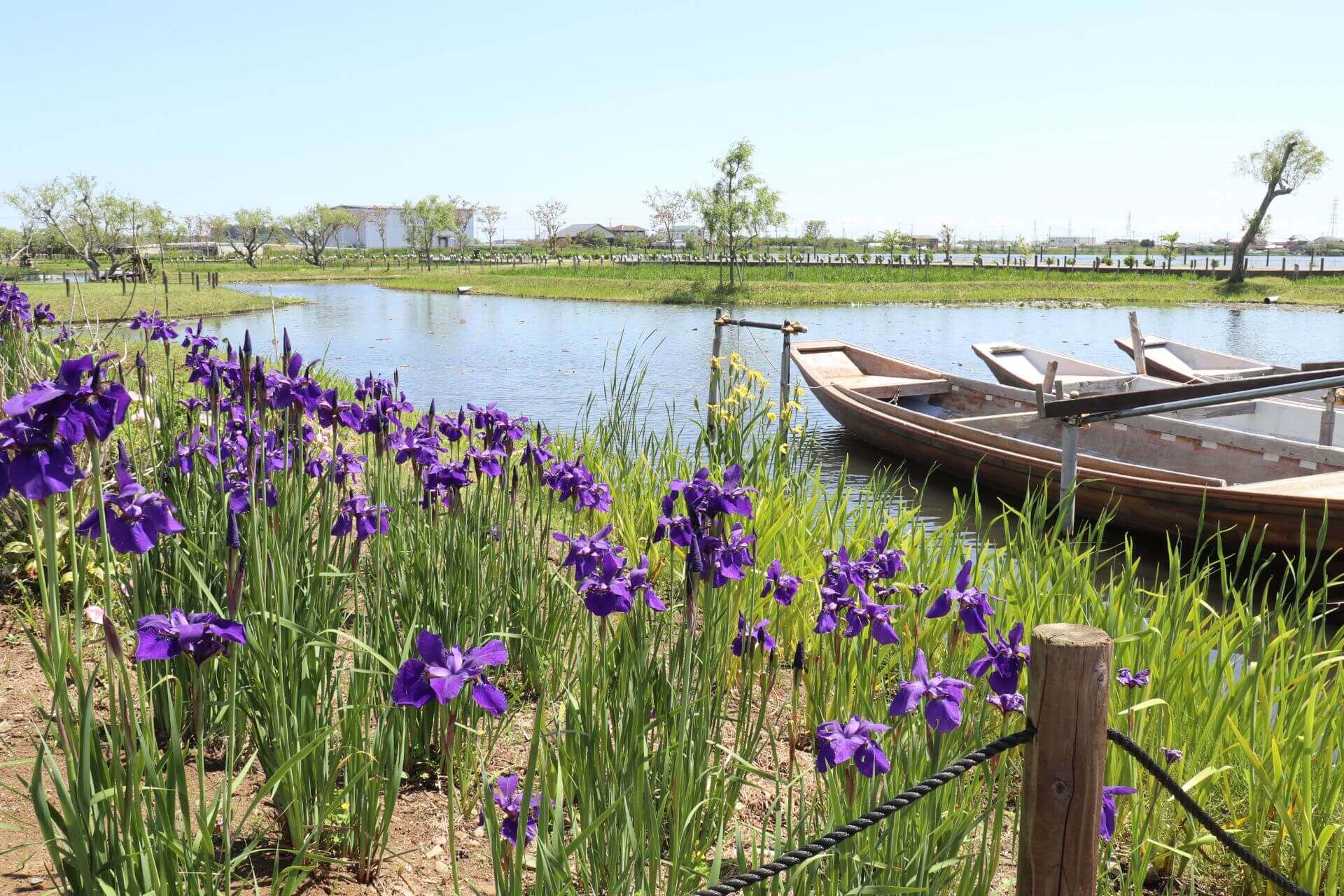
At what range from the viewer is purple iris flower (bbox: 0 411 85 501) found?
1.21 meters

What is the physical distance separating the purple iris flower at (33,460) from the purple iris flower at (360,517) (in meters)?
1.24

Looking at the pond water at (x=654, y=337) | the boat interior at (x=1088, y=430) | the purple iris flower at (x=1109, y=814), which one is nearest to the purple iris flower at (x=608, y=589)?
the purple iris flower at (x=1109, y=814)

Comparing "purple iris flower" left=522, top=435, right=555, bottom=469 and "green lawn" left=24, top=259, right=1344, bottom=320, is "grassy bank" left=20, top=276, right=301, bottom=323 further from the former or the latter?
"purple iris flower" left=522, top=435, right=555, bottom=469

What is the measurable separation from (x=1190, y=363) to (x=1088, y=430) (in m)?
4.48

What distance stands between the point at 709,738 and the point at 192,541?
4.87 feet

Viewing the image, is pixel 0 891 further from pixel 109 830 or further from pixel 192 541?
pixel 192 541

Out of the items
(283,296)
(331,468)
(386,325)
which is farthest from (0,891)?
(283,296)

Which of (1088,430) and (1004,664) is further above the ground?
(1004,664)

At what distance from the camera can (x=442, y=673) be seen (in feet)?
4.79

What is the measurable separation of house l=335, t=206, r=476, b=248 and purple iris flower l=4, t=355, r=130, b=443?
295 feet

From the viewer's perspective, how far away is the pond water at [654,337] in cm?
1445

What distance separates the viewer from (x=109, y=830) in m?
1.58

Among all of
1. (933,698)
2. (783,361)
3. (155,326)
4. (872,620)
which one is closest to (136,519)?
(933,698)

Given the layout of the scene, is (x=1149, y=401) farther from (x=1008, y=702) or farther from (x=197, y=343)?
(x=197, y=343)
